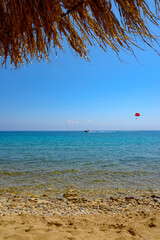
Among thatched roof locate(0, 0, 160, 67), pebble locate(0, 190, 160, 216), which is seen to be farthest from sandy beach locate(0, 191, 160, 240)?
thatched roof locate(0, 0, 160, 67)

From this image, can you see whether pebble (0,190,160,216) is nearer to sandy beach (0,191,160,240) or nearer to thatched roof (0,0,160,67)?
sandy beach (0,191,160,240)

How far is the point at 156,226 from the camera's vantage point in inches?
148

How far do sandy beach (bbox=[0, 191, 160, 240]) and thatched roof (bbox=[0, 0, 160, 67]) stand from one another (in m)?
3.30

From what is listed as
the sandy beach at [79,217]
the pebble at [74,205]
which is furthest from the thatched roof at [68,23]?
the pebble at [74,205]

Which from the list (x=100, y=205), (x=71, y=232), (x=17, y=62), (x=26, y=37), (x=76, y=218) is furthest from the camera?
(x=100, y=205)

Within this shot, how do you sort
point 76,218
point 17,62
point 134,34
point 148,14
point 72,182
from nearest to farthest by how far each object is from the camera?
1. point 148,14
2. point 134,34
3. point 17,62
4. point 76,218
5. point 72,182

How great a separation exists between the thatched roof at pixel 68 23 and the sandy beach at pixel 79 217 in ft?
10.8

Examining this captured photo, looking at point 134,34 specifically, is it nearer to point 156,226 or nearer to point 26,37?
point 26,37

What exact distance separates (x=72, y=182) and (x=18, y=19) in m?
6.64

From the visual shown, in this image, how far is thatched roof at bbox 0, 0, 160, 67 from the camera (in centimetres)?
184

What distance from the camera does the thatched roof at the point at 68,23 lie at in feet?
6.05

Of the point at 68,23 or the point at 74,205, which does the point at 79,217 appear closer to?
the point at 74,205

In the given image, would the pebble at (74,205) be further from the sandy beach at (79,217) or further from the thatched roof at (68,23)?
the thatched roof at (68,23)

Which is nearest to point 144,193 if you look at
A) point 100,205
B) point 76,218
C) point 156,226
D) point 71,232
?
point 100,205
